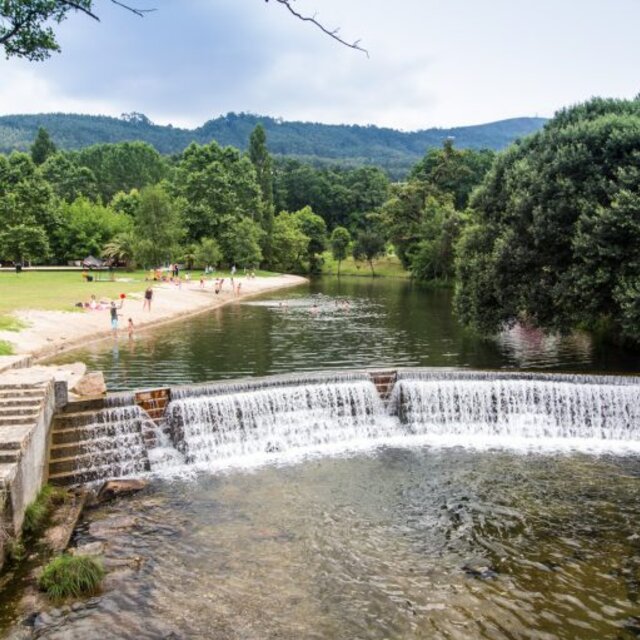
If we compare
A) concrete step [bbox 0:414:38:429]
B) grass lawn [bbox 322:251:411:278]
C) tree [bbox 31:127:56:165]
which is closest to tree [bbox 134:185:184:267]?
grass lawn [bbox 322:251:411:278]

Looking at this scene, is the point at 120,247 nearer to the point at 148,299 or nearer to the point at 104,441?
the point at 148,299

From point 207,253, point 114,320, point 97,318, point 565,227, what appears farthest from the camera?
point 207,253

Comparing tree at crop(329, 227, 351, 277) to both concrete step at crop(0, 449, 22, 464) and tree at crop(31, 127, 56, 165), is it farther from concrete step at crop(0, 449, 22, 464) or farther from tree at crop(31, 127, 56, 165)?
concrete step at crop(0, 449, 22, 464)

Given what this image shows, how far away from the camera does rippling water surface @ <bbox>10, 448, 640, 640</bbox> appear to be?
946cm

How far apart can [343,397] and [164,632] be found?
1156cm

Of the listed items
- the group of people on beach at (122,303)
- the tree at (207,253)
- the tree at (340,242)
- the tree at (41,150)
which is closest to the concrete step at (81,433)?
the group of people on beach at (122,303)

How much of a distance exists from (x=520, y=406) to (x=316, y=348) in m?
12.1

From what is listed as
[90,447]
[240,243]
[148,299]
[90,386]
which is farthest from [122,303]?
[240,243]

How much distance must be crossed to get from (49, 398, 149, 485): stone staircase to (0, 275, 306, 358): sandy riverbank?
34.5 feet

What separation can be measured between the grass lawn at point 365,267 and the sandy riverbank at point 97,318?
4378cm

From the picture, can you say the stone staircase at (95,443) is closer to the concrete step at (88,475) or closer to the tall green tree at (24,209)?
the concrete step at (88,475)

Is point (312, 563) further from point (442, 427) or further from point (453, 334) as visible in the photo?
point (453, 334)

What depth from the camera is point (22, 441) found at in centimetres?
1188

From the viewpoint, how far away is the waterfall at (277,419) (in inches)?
704
